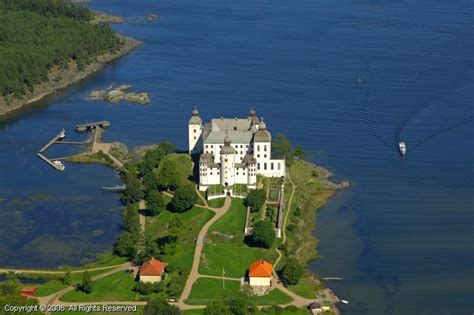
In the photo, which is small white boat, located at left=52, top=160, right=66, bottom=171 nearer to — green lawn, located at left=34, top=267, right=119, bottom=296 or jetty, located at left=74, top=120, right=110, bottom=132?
jetty, located at left=74, top=120, right=110, bottom=132

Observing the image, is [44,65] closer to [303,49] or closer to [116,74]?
[116,74]

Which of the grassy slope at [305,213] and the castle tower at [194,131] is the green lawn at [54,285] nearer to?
the grassy slope at [305,213]

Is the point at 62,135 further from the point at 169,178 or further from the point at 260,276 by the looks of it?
the point at 260,276

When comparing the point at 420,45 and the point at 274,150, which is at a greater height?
the point at 420,45

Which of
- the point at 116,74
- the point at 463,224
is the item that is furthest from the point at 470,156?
the point at 116,74

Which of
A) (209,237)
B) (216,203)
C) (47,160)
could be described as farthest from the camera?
(47,160)

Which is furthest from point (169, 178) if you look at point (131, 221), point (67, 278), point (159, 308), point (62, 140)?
point (62, 140)
